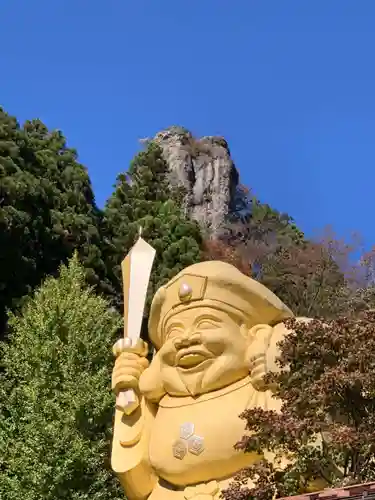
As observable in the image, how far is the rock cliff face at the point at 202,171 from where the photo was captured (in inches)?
1225

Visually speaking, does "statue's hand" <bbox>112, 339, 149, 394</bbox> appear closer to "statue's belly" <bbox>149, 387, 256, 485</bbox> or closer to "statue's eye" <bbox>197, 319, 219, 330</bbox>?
"statue's belly" <bbox>149, 387, 256, 485</bbox>

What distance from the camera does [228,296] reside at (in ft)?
25.1

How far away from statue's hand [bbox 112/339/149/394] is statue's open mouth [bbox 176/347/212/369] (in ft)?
2.36

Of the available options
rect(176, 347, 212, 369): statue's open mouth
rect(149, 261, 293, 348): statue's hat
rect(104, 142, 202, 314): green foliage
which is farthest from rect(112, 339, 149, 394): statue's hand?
rect(104, 142, 202, 314): green foliage

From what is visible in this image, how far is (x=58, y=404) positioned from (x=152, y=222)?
8.20 meters

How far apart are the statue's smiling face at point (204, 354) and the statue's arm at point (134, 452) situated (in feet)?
1.74

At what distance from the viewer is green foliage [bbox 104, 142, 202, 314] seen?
17391 mm

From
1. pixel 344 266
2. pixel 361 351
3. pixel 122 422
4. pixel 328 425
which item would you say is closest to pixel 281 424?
pixel 328 425

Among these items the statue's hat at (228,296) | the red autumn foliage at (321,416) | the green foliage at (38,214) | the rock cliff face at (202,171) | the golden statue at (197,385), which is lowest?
the red autumn foliage at (321,416)

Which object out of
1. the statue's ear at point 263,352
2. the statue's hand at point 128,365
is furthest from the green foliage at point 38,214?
the statue's ear at point 263,352

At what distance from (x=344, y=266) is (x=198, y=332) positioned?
547 inches

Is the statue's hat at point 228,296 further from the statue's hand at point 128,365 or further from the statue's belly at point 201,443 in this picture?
the statue's belly at point 201,443

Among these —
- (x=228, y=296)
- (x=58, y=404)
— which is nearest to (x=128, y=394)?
(x=228, y=296)

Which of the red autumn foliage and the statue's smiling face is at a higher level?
the statue's smiling face
